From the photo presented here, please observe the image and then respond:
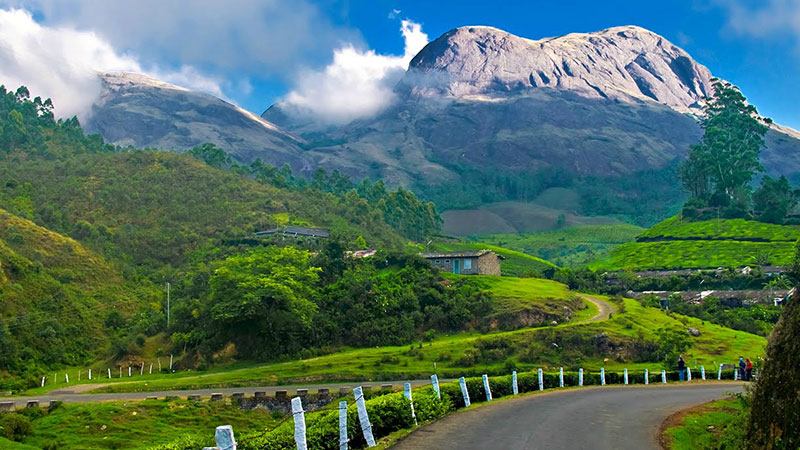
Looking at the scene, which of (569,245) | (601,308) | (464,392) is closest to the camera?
(464,392)

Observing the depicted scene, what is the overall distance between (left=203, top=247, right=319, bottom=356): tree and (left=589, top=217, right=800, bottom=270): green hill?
2536 inches

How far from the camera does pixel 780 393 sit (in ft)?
42.5

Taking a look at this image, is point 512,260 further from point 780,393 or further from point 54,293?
point 780,393

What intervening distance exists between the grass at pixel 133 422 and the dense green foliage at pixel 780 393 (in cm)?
2508

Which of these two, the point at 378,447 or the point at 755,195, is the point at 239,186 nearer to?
the point at 755,195

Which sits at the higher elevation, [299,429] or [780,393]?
[780,393]

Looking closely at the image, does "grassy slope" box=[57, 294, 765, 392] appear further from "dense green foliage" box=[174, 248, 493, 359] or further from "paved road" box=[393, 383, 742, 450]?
"paved road" box=[393, 383, 742, 450]

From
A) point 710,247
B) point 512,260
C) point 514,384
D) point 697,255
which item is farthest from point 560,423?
point 512,260

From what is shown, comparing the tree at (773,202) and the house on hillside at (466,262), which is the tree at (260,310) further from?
the tree at (773,202)

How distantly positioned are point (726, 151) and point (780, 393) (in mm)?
138340

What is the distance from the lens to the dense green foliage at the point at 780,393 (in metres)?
12.3

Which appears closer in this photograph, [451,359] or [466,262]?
[451,359]

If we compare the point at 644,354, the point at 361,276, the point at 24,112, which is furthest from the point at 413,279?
the point at 24,112

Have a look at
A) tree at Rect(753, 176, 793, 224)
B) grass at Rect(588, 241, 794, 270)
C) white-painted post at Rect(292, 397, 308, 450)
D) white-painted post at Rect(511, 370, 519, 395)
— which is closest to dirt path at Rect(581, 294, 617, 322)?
grass at Rect(588, 241, 794, 270)
